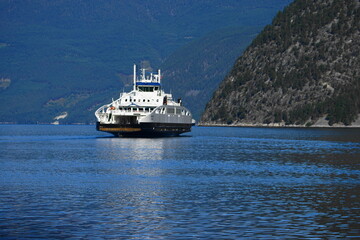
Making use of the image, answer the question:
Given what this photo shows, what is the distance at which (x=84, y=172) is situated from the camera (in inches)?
2921

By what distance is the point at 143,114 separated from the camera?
547ft

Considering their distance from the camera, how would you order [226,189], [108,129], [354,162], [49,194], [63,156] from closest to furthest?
[49,194], [226,189], [354,162], [63,156], [108,129]

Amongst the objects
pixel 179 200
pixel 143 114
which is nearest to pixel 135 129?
pixel 143 114

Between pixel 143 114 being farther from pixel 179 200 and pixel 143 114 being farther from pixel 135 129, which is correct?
pixel 179 200

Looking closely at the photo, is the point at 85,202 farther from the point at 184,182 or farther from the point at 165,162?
the point at 165,162

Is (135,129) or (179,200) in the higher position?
(135,129)

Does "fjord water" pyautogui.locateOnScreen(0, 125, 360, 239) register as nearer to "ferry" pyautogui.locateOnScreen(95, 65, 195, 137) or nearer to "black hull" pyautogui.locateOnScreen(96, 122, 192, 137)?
"black hull" pyautogui.locateOnScreen(96, 122, 192, 137)

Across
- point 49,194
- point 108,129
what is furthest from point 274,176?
point 108,129

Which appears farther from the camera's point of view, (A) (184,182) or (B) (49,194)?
(A) (184,182)

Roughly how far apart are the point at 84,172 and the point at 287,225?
35997mm

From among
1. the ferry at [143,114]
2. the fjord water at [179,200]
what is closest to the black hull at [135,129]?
the ferry at [143,114]

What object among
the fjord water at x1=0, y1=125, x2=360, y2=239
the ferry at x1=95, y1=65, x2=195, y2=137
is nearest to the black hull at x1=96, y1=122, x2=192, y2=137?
the ferry at x1=95, y1=65, x2=195, y2=137

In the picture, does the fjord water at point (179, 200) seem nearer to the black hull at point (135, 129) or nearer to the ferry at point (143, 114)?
the black hull at point (135, 129)

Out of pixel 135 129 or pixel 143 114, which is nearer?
pixel 135 129
